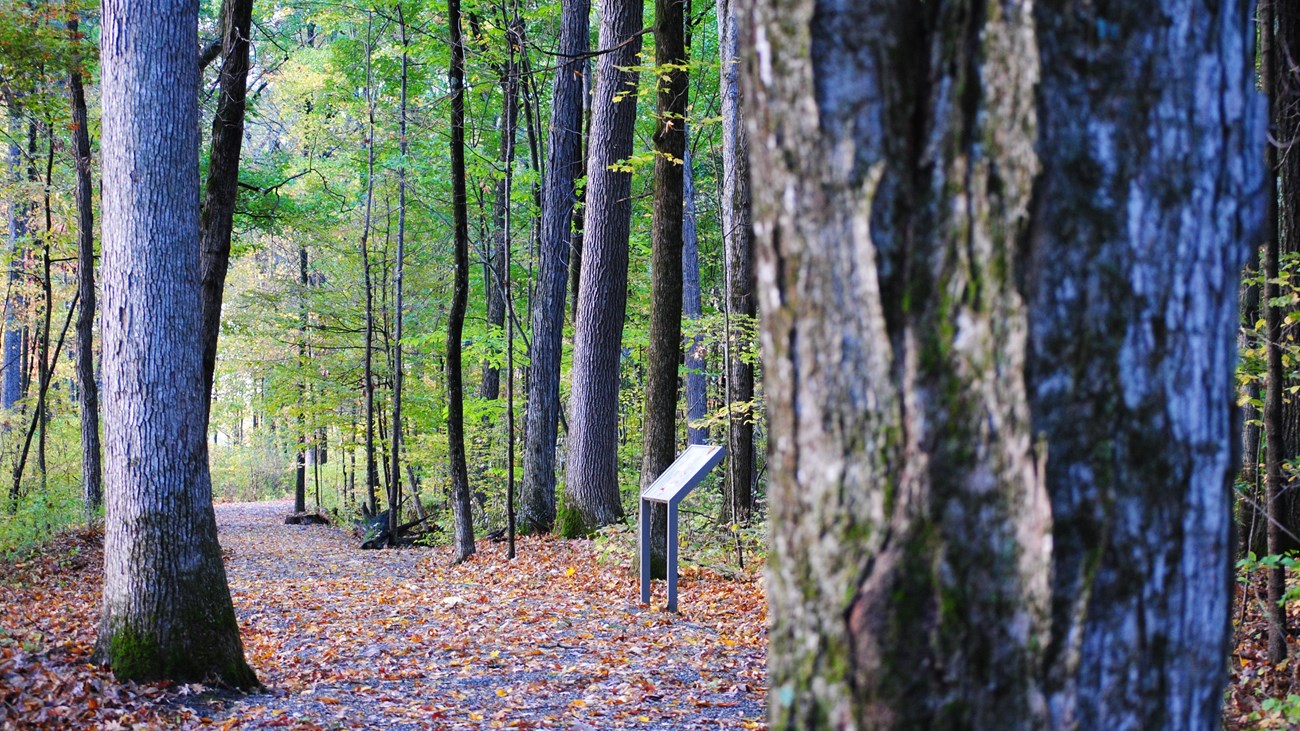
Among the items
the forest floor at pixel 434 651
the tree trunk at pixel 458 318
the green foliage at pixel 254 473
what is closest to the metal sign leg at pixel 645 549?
the forest floor at pixel 434 651

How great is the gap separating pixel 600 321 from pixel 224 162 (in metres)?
5.26

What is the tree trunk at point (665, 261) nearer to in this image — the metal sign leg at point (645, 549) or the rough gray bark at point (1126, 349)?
the metal sign leg at point (645, 549)

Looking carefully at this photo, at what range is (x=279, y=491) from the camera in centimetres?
3547

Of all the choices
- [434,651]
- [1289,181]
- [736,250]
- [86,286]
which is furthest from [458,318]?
[1289,181]

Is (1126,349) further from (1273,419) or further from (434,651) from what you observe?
(434,651)

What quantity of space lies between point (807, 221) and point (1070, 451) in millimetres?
540

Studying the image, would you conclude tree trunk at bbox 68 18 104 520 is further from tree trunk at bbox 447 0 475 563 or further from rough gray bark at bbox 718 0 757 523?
rough gray bark at bbox 718 0 757 523

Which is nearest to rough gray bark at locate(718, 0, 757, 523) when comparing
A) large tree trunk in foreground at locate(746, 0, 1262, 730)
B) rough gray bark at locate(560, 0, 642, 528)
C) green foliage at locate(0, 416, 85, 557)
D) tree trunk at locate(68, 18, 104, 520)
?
rough gray bark at locate(560, 0, 642, 528)

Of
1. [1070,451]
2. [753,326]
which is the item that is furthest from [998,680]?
[753,326]

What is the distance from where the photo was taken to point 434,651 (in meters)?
7.23

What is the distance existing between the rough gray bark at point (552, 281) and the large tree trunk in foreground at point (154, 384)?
822 cm

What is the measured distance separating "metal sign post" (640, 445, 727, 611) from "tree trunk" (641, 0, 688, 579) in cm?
49

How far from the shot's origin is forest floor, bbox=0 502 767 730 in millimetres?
5273

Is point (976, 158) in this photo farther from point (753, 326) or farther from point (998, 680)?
point (753, 326)
